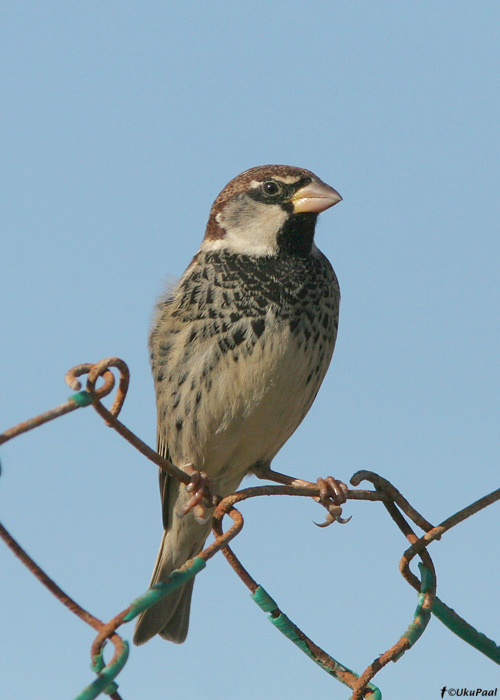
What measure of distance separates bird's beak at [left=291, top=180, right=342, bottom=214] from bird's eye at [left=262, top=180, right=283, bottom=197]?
0.10 metres

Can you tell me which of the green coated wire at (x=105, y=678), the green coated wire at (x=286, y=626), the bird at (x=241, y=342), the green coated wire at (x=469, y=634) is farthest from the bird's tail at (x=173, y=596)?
the green coated wire at (x=105, y=678)

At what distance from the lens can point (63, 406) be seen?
184 centimetres

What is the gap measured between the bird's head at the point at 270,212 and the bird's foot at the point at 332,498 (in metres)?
1.15

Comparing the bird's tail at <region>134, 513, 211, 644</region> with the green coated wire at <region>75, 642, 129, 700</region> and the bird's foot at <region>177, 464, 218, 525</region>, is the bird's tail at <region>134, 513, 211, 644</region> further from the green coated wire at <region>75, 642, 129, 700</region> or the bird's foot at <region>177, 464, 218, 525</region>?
the green coated wire at <region>75, 642, 129, 700</region>

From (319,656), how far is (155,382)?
2.14m

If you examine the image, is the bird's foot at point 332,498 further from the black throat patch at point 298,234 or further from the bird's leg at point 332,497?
the black throat patch at point 298,234

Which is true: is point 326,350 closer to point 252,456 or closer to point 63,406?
point 252,456

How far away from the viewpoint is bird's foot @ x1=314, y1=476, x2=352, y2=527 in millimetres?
3360

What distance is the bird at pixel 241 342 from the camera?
4055 millimetres

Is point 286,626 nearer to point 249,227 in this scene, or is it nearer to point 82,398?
point 82,398

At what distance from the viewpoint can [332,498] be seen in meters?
3.56

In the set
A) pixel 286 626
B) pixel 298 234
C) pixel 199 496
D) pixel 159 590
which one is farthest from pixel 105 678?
pixel 298 234

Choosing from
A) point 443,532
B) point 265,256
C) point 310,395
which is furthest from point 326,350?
point 443,532

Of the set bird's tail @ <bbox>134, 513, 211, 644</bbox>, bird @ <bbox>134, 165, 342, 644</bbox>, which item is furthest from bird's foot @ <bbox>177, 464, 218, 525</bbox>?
bird's tail @ <bbox>134, 513, 211, 644</bbox>
